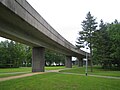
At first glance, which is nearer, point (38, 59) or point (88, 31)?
point (38, 59)

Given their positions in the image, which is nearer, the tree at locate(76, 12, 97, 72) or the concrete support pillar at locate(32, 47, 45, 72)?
the concrete support pillar at locate(32, 47, 45, 72)

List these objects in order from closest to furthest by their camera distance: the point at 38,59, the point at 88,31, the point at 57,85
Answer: the point at 57,85 → the point at 38,59 → the point at 88,31

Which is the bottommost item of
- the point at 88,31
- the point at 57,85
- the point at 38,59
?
the point at 57,85

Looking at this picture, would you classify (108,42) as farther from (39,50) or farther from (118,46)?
(39,50)

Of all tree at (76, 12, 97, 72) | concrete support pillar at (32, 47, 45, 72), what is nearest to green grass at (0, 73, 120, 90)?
concrete support pillar at (32, 47, 45, 72)

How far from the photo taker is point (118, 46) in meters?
43.8

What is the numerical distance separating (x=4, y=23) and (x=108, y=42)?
1489 inches

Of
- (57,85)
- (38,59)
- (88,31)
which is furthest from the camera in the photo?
(88,31)

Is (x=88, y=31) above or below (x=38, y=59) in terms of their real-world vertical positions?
above

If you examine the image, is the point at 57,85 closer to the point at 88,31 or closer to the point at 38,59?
the point at 38,59

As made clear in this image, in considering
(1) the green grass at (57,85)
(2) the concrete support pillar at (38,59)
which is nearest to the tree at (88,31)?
(2) the concrete support pillar at (38,59)

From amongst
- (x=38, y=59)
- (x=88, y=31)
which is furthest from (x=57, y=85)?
(x=88, y=31)

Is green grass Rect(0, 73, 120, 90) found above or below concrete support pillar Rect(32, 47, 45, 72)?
below

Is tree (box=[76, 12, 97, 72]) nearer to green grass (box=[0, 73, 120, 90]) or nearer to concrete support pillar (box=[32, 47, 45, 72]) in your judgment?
concrete support pillar (box=[32, 47, 45, 72])
